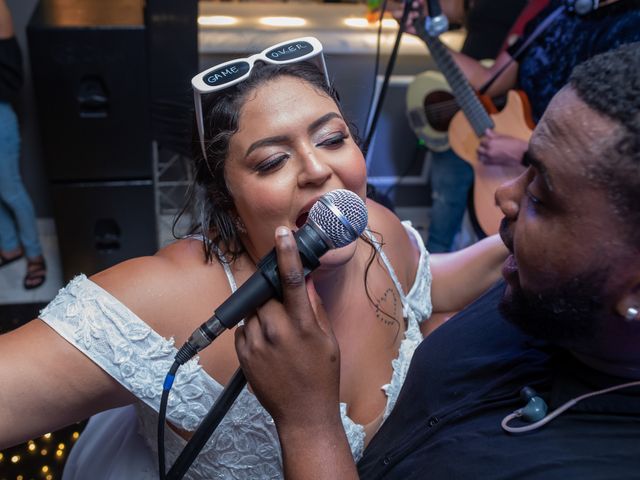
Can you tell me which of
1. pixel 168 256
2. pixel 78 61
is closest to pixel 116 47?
pixel 78 61

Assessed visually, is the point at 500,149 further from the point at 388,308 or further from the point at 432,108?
the point at 388,308

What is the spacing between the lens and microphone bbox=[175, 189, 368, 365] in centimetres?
81

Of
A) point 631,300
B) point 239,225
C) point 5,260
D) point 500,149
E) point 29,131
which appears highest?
point 631,300

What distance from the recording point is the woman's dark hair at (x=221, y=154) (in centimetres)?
120

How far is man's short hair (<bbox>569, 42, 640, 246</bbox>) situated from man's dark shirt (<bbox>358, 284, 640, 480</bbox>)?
289 mm

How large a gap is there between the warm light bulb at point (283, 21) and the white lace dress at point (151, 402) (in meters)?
2.35

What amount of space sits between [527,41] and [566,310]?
2001 millimetres

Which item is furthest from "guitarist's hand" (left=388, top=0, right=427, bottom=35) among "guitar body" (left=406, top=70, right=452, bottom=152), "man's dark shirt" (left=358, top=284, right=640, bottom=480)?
"man's dark shirt" (left=358, top=284, right=640, bottom=480)

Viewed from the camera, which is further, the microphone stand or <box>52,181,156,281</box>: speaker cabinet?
<box>52,181,156,281</box>: speaker cabinet

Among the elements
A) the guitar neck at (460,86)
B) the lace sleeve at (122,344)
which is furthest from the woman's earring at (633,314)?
the guitar neck at (460,86)

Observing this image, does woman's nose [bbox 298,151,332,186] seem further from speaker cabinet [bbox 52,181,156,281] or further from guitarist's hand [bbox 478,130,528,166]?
speaker cabinet [bbox 52,181,156,281]

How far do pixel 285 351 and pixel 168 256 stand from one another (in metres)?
0.48

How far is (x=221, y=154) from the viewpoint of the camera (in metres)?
1.21

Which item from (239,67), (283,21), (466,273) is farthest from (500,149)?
(239,67)
